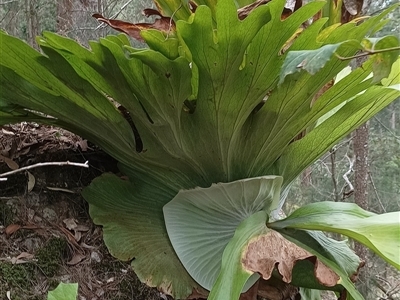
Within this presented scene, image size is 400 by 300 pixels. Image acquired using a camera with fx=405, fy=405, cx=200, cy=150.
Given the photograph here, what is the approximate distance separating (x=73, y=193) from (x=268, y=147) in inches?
17.2

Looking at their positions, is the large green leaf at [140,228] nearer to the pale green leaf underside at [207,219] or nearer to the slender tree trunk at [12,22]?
the pale green leaf underside at [207,219]

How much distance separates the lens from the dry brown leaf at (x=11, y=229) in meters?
0.82

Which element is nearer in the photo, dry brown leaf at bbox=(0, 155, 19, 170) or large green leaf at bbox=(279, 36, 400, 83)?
large green leaf at bbox=(279, 36, 400, 83)

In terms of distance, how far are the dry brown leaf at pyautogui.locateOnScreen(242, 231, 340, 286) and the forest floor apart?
0.27 meters

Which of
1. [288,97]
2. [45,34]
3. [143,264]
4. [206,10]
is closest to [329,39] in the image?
[288,97]

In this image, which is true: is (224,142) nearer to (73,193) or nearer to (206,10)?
(206,10)

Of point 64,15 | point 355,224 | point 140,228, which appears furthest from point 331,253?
point 64,15

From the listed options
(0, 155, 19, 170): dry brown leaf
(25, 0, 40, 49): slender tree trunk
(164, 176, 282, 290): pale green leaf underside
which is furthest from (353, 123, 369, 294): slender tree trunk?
(0, 155, 19, 170): dry brown leaf

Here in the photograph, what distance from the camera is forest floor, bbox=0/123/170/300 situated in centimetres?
78

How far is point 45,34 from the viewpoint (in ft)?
1.86

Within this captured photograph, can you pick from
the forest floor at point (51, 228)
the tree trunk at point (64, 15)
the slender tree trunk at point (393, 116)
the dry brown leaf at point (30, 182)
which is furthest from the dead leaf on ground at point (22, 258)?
the slender tree trunk at point (393, 116)

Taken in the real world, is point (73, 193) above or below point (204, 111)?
below

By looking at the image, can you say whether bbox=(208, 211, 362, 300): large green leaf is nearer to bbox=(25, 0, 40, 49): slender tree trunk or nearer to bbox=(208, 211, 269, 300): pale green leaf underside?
bbox=(208, 211, 269, 300): pale green leaf underside

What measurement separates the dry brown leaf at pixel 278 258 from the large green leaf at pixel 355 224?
0.05 m
